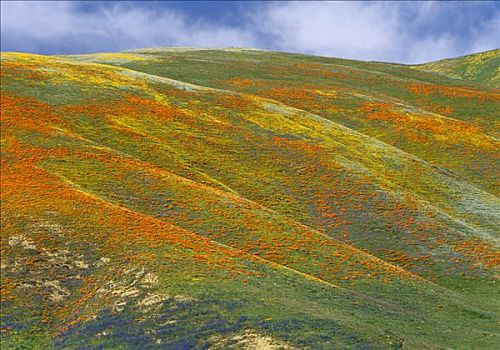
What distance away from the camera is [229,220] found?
4850cm

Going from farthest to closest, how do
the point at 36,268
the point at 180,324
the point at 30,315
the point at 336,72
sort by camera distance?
the point at 336,72 < the point at 36,268 < the point at 30,315 < the point at 180,324

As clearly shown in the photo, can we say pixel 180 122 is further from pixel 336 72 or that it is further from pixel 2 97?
pixel 336 72

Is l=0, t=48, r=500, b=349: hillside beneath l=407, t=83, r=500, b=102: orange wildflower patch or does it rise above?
beneath

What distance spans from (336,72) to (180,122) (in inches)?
3097

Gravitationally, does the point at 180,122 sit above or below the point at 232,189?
above

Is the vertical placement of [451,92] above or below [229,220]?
above

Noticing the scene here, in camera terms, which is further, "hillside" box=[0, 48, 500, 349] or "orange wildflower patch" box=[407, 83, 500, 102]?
"orange wildflower patch" box=[407, 83, 500, 102]

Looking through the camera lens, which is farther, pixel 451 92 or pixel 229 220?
pixel 451 92

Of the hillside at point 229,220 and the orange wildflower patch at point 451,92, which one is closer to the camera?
the hillside at point 229,220

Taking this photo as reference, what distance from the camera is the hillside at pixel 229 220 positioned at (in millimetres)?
32312

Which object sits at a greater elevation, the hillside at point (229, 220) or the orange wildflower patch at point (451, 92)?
the orange wildflower patch at point (451, 92)

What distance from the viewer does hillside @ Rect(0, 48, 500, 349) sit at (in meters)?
32.3

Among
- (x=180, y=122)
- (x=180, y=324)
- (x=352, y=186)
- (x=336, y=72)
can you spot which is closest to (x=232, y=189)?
(x=352, y=186)

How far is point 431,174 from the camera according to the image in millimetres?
73625
